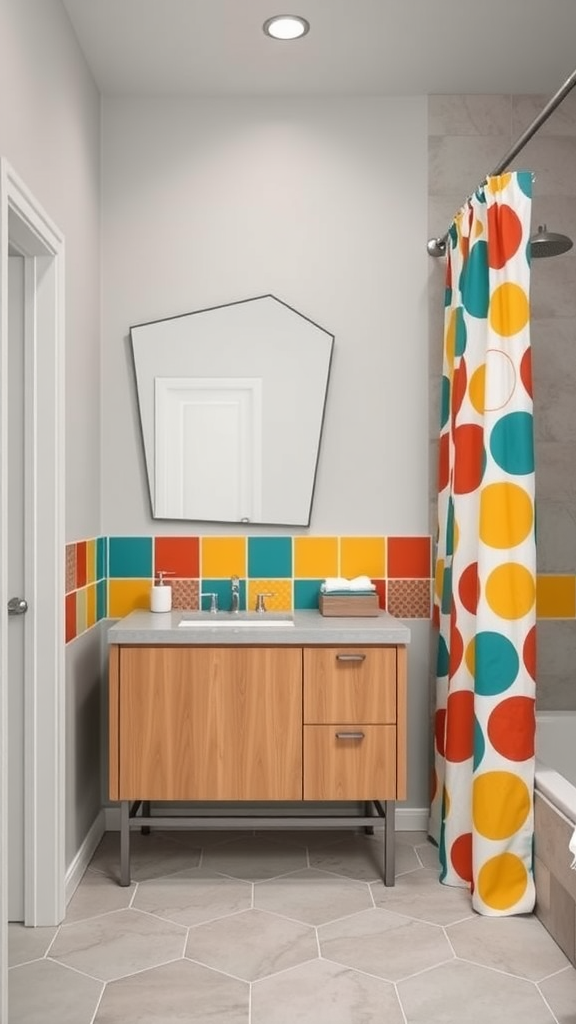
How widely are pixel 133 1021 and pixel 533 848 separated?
124cm

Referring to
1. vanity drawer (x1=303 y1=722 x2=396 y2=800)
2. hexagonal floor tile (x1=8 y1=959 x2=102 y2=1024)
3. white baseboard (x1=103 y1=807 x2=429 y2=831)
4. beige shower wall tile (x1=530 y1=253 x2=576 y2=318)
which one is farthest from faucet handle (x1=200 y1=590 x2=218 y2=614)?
beige shower wall tile (x1=530 y1=253 x2=576 y2=318)

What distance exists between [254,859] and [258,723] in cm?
59

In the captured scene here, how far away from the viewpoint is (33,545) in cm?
251

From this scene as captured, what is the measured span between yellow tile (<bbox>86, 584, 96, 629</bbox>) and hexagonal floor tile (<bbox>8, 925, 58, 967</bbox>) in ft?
3.13

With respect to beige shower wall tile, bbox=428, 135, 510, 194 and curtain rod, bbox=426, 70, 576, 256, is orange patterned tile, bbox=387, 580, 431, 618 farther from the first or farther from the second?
beige shower wall tile, bbox=428, 135, 510, 194

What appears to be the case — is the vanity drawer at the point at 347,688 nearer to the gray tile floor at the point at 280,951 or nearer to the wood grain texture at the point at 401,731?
the wood grain texture at the point at 401,731

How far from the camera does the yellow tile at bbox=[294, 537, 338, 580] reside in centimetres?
328

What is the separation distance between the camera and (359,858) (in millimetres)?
3002

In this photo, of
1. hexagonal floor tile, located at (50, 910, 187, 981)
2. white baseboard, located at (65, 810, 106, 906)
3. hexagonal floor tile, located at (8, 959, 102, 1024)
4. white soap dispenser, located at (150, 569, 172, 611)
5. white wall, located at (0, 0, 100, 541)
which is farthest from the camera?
white soap dispenser, located at (150, 569, 172, 611)

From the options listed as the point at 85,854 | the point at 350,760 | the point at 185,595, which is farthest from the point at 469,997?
the point at 185,595

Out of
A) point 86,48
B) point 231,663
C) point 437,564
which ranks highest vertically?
point 86,48

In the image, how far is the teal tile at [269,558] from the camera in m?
3.27

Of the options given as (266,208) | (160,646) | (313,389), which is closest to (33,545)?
(160,646)

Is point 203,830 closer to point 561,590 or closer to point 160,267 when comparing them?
point 561,590
